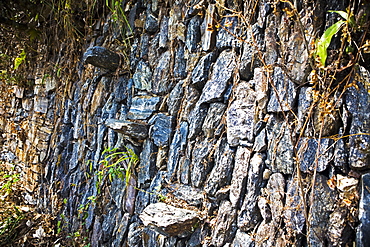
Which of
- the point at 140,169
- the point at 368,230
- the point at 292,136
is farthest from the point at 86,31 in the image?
the point at 368,230

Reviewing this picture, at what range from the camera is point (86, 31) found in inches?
115

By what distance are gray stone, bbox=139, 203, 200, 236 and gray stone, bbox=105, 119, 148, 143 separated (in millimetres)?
547

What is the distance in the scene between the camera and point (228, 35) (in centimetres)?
174

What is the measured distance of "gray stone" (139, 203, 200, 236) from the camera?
1.74 metres

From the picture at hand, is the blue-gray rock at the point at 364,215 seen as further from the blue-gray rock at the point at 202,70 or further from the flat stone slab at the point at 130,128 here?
the flat stone slab at the point at 130,128

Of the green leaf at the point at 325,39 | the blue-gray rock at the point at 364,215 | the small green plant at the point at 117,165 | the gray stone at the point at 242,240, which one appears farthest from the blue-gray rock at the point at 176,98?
the blue-gray rock at the point at 364,215

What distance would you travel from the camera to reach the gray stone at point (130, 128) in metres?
2.10

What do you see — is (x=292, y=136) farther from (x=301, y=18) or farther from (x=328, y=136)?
(x=301, y=18)

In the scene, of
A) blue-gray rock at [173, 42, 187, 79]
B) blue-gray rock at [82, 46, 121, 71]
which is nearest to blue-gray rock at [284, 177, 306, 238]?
blue-gray rock at [173, 42, 187, 79]

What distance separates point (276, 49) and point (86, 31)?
82.4 inches

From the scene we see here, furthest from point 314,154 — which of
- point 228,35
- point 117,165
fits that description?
point 117,165

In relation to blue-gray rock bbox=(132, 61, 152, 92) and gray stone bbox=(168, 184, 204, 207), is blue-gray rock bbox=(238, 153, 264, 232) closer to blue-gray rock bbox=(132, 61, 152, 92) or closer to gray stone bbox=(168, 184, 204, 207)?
gray stone bbox=(168, 184, 204, 207)

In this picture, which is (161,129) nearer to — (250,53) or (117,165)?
(117,165)

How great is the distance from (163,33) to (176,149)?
0.86 meters
